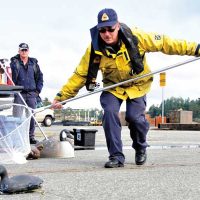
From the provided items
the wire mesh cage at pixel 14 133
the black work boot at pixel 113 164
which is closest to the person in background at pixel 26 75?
the wire mesh cage at pixel 14 133

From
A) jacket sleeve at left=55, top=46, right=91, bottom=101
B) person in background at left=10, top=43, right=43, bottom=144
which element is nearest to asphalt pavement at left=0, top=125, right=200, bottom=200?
jacket sleeve at left=55, top=46, right=91, bottom=101

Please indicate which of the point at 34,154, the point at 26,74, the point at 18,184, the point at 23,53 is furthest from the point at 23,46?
the point at 18,184

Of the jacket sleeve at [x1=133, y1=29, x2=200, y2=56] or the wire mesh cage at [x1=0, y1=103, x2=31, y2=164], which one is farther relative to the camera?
the jacket sleeve at [x1=133, y1=29, x2=200, y2=56]

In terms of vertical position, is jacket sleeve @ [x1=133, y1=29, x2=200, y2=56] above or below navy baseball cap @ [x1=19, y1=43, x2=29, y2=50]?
below

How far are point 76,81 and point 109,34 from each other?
81cm

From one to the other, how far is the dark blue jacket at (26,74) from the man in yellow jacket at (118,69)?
3413 mm

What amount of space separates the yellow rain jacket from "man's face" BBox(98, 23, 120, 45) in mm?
146

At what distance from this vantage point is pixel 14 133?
604cm

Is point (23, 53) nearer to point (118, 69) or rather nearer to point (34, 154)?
point (34, 154)

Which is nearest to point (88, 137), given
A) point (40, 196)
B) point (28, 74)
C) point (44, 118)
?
point (28, 74)

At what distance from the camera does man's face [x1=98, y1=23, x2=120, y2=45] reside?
616cm

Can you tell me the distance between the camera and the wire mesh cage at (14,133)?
6008mm

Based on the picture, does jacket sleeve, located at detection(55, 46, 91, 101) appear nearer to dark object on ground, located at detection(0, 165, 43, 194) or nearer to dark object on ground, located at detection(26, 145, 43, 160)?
dark object on ground, located at detection(26, 145, 43, 160)

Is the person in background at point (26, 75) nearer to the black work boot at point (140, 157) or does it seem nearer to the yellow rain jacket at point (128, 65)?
the yellow rain jacket at point (128, 65)
